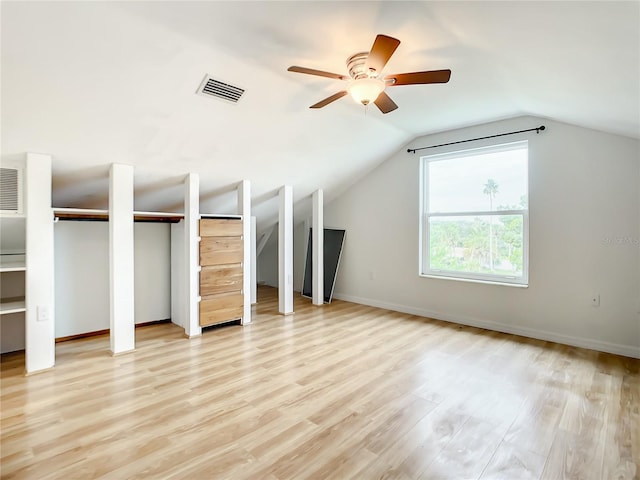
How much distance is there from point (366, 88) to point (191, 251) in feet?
8.22

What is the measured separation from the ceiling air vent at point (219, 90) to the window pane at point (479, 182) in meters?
2.89

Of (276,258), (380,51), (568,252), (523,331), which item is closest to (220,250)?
(380,51)

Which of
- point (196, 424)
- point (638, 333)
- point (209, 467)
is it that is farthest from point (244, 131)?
point (638, 333)

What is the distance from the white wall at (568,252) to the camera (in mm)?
3180

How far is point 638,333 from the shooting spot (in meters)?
3.12

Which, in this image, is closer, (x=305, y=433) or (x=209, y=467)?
(x=209, y=467)

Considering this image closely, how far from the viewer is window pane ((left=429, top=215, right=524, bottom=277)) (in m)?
3.89

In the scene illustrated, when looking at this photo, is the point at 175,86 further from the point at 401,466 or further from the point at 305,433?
the point at 401,466

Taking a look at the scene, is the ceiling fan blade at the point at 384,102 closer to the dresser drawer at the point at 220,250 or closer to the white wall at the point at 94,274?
the dresser drawer at the point at 220,250

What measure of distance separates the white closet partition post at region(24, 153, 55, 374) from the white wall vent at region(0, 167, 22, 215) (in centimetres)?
6

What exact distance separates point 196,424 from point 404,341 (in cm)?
225

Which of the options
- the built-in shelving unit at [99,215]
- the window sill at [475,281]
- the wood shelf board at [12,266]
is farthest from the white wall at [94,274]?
the window sill at [475,281]

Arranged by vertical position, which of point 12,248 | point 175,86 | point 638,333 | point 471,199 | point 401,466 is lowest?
point 401,466

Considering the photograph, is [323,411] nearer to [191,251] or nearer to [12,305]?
[191,251]
